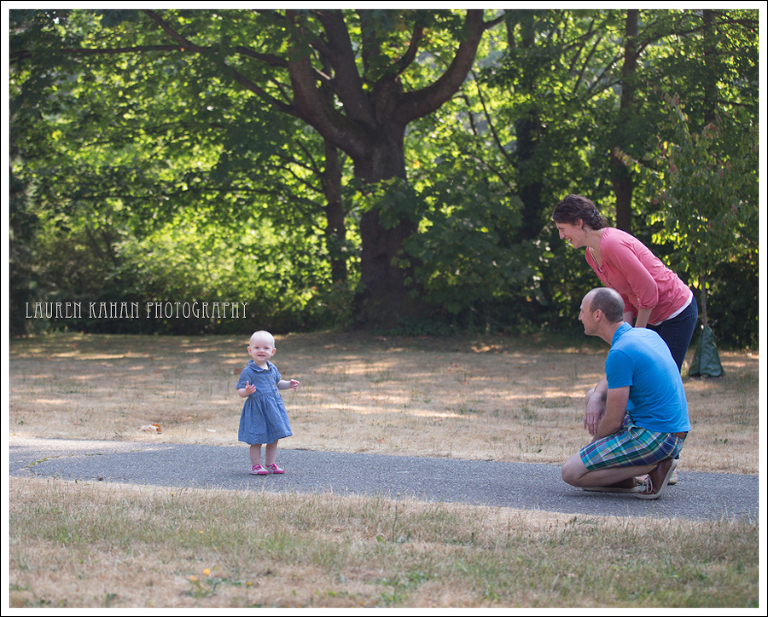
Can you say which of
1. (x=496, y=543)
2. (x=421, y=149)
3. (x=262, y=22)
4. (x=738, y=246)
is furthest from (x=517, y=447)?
(x=421, y=149)

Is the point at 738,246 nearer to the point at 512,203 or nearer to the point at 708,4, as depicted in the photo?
the point at 512,203

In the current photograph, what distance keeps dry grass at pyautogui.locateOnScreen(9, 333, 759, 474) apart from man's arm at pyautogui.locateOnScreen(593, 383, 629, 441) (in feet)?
5.00

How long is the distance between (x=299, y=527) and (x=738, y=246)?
8894mm

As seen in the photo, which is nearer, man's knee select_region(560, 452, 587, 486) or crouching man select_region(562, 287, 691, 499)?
crouching man select_region(562, 287, 691, 499)

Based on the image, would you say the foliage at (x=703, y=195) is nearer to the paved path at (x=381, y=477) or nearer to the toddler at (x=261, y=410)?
the paved path at (x=381, y=477)

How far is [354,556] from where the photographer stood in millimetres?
3648

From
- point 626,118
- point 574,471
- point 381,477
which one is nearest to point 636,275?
point 574,471

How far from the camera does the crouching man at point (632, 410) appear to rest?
15.9 feet

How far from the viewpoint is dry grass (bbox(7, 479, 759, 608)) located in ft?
10.5

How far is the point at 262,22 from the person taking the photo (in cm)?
1511

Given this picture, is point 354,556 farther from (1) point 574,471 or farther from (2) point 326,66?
(2) point 326,66

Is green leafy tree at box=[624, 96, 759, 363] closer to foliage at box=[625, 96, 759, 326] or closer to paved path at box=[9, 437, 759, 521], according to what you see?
foliage at box=[625, 96, 759, 326]

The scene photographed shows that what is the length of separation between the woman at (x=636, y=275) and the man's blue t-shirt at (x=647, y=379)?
41cm

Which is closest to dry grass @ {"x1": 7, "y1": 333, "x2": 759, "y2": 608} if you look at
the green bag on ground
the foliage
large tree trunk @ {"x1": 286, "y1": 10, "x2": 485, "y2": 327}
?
the foliage
